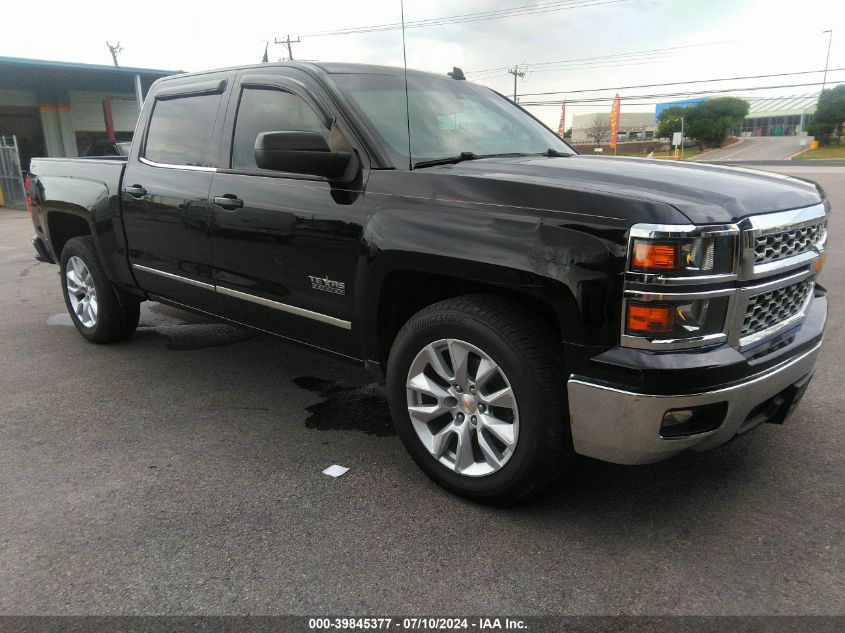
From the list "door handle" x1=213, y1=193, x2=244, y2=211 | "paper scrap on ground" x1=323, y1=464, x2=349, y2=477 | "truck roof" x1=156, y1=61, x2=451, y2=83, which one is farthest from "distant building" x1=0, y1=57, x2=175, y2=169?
"paper scrap on ground" x1=323, y1=464, x2=349, y2=477

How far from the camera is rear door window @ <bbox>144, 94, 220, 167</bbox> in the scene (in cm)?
391

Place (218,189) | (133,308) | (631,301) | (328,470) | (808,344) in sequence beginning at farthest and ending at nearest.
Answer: (133,308), (218,189), (328,470), (808,344), (631,301)

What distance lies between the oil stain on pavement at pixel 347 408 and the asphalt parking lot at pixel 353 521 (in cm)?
2

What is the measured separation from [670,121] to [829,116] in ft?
71.5

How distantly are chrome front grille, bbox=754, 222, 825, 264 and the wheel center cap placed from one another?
118 centimetres

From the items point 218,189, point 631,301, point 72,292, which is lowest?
point 72,292

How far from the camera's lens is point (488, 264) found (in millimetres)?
2510

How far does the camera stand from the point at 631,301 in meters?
2.22

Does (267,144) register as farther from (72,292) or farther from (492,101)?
(72,292)

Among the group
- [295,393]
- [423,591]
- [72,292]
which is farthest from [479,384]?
[72,292]

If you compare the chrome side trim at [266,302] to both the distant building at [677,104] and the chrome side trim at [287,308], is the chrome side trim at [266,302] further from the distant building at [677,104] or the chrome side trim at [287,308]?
the distant building at [677,104]

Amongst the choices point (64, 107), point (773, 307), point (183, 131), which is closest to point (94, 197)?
point (183, 131)

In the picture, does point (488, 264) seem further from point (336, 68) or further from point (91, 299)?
point (91, 299)

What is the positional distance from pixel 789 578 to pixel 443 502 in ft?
4.34
